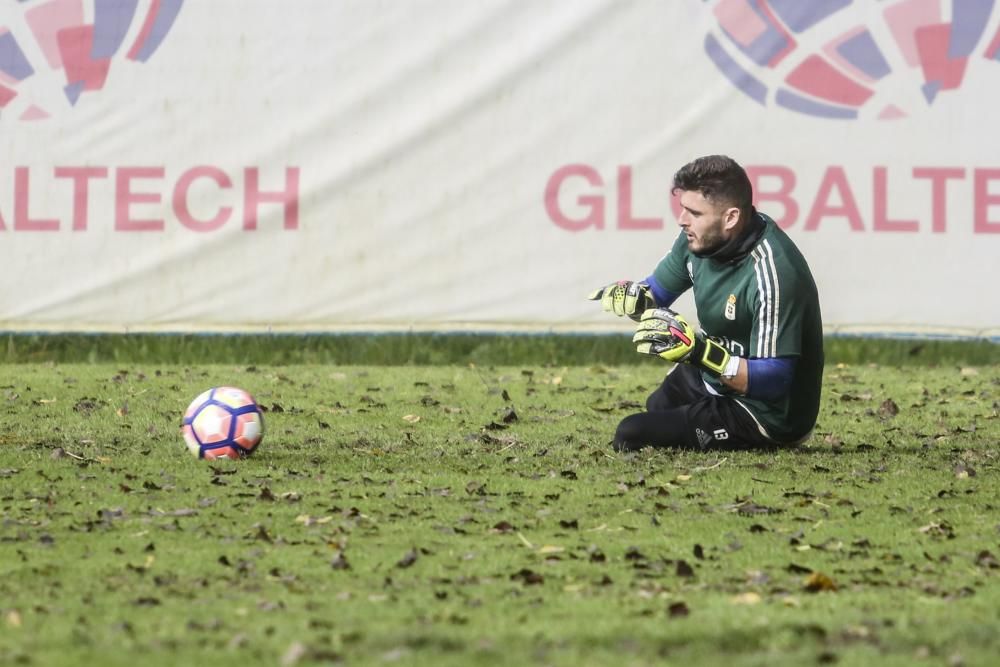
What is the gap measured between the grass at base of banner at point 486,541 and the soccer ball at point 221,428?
113 millimetres

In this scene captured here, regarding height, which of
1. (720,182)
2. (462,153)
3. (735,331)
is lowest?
(735,331)

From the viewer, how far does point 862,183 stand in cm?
1272

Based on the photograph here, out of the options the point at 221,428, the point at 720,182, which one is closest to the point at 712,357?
the point at 720,182

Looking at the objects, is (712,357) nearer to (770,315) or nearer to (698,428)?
(770,315)

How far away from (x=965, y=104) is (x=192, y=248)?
21.1 ft

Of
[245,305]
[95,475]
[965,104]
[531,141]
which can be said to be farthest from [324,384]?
[965,104]

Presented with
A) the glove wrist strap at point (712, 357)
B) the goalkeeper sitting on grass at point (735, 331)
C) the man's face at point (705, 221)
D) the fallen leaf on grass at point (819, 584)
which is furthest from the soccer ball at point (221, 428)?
the fallen leaf on grass at point (819, 584)

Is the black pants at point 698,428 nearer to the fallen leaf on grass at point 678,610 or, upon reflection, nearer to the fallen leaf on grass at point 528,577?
the fallen leaf on grass at point 528,577

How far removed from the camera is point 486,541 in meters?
5.89

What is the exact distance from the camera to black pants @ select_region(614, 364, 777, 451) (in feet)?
26.2

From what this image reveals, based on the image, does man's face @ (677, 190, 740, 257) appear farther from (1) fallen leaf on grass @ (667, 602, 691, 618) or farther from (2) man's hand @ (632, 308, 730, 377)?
(1) fallen leaf on grass @ (667, 602, 691, 618)

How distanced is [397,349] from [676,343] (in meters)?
5.84

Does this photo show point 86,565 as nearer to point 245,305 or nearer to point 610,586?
point 610,586

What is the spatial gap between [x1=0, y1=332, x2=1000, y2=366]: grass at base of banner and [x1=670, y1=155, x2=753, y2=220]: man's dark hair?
529 centimetres
